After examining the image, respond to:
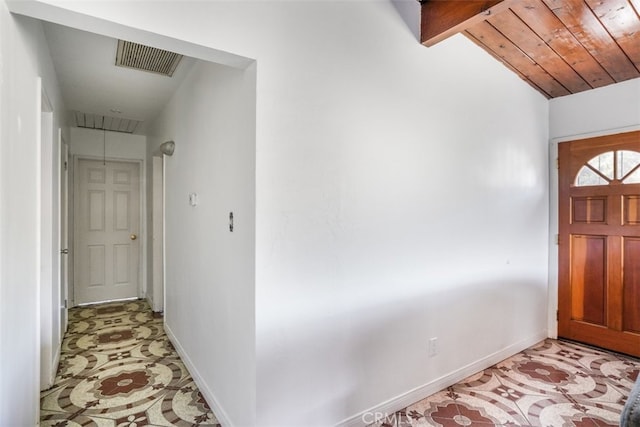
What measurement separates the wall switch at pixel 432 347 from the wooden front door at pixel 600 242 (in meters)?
1.85

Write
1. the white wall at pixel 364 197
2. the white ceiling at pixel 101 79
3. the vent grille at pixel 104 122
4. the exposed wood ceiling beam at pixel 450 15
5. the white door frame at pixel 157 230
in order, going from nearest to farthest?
the white wall at pixel 364 197 → the exposed wood ceiling beam at pixel 450 15 → the white ceiling at pixel 101 79 → the vent grille at pixel 104 122 → the white door frame at pixel 157 230

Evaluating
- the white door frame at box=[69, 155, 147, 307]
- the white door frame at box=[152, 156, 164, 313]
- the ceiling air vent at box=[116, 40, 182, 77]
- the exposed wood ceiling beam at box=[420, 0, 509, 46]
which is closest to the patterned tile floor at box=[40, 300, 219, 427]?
the white door frame at box=[152, 156, 164, 313]

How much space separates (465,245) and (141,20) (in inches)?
93.7

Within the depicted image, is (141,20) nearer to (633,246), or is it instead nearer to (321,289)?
(321,289)

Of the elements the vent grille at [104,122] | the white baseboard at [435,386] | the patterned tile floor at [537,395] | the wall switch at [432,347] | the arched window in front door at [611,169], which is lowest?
the patterned tile floor at [537,395]

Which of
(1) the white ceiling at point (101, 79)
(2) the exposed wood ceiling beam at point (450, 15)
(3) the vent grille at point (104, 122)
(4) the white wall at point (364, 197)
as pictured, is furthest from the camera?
(3) the vent grille at point (104, 122)

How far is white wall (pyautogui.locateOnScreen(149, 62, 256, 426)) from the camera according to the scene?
5.47 feet

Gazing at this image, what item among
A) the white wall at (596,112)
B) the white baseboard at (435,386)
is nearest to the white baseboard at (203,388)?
the white baseboard at (435,386)

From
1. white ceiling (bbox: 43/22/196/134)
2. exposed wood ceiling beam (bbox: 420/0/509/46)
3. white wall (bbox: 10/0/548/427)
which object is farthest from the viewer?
white ceiling (bbox: 43/22/196/134)

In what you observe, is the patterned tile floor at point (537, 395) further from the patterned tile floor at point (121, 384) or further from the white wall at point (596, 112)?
the white wall at point (596, 112)

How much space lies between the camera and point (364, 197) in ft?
6.43

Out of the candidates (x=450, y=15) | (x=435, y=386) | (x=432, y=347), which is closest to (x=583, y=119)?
(x=450, y=15)

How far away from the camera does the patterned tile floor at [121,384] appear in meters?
2.04

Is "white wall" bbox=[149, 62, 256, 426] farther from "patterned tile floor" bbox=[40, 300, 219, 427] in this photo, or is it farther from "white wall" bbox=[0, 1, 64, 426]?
"white wall" bbox=[0, 1, 64, 426]
